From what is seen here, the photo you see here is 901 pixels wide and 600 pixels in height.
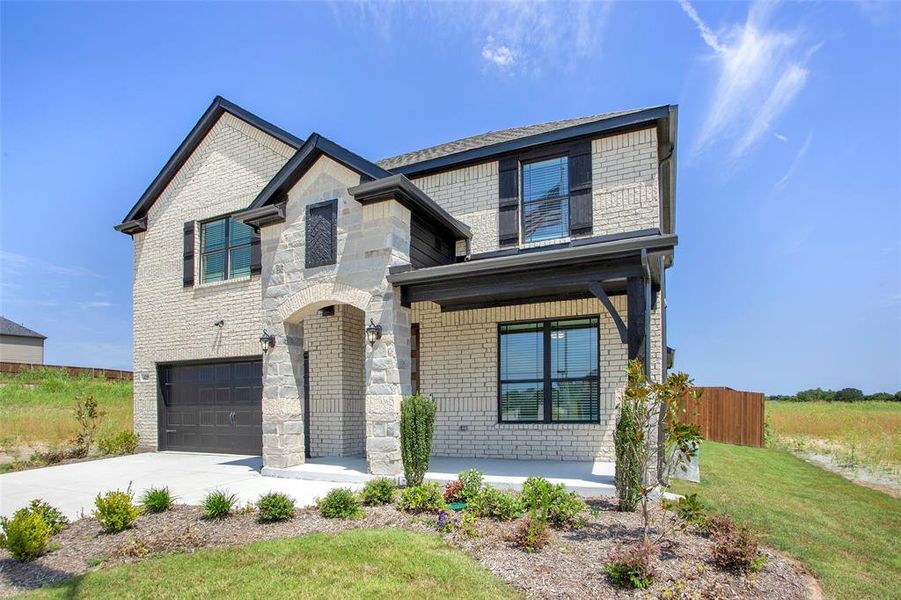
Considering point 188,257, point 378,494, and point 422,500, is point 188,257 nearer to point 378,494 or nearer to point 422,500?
point 378,494

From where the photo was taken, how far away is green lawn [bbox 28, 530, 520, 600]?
4.34 meters

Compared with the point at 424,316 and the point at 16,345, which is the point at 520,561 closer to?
the point at 424,316

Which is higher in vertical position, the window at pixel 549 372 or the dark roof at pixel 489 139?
the dark roof at pixel 489 139

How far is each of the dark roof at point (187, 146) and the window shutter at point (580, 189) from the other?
692 cm

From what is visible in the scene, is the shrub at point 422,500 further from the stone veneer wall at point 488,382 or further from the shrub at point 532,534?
the stone veneer wall at point 488,382

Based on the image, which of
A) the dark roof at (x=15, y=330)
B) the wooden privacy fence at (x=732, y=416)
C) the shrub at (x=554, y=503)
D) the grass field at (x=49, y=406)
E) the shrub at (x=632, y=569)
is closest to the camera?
the shrub at (x=632, y=569)

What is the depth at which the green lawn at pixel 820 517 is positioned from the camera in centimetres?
523

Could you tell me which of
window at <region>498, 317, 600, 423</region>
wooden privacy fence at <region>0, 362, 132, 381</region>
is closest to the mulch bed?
window at <region>498, 317, 600, 423</region>

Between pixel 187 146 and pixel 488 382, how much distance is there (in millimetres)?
10333

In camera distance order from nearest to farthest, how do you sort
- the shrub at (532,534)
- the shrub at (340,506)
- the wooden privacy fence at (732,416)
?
the shrub at (532,534), the shrub at (340,506), the wooden privacy fence at (732,416)

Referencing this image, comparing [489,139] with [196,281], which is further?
[196,281]

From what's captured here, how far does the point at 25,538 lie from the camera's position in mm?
5320

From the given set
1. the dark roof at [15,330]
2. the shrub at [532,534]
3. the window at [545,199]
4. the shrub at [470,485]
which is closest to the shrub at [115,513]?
the shrub at [470,485]

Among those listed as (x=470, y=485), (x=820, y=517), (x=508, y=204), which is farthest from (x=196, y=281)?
(x=820, y=517)
